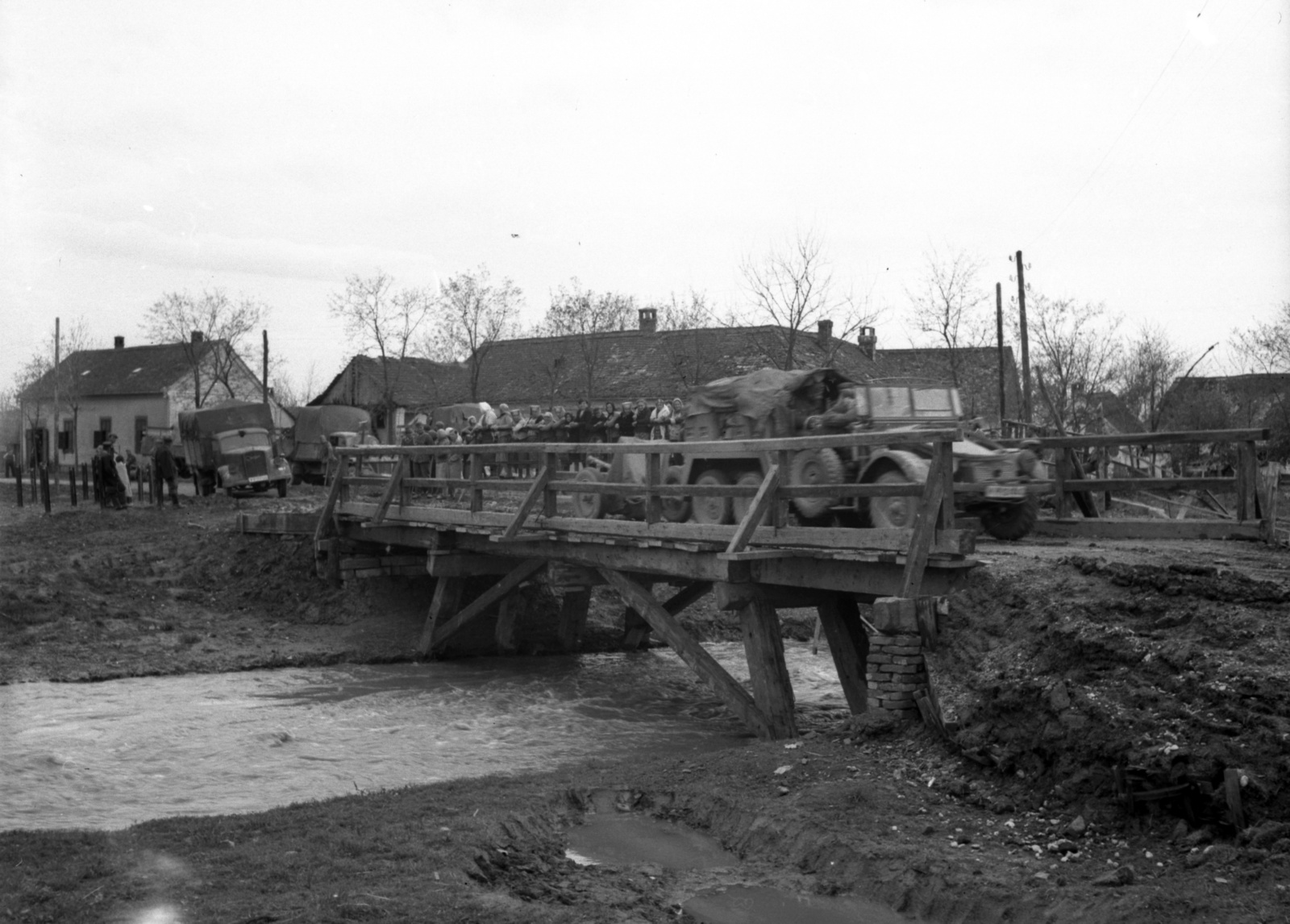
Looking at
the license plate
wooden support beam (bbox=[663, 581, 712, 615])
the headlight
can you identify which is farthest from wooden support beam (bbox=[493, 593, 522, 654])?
the headlight

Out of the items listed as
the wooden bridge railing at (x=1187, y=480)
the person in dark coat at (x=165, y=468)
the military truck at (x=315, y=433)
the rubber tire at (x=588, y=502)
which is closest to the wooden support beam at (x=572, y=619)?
the rubber tire at (x=588, y=502)

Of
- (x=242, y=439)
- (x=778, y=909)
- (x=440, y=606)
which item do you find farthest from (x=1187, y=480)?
(x=242, y=439)

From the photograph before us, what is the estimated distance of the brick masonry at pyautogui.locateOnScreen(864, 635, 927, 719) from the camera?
9.05 meters

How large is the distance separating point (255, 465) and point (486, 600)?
16725 mm

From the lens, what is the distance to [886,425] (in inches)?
505

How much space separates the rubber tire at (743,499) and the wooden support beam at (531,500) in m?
2.50

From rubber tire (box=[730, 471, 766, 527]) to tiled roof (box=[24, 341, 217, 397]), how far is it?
157 feet

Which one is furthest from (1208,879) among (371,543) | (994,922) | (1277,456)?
(1277,456)

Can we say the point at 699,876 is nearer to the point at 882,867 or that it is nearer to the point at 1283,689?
the point at 882,867

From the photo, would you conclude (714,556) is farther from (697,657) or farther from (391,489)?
(391,489)

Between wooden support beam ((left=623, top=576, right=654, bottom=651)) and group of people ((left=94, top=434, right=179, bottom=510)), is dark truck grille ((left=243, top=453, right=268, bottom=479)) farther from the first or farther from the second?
wooden support beam ((left=623, top=576, right=654, bottom=651))

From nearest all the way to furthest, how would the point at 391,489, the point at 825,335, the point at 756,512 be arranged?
the point at 756,512, the point at 391,489, the point at 825,335

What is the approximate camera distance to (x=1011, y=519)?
12781 millimetres

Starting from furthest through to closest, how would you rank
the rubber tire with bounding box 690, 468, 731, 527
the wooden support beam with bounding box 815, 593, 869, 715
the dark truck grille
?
1. the dark truck grille
2. the rubber tire with bounding box 690, 468, 731, 527
3. the wooden support beam with bounding box 815, 593, 869, 715
